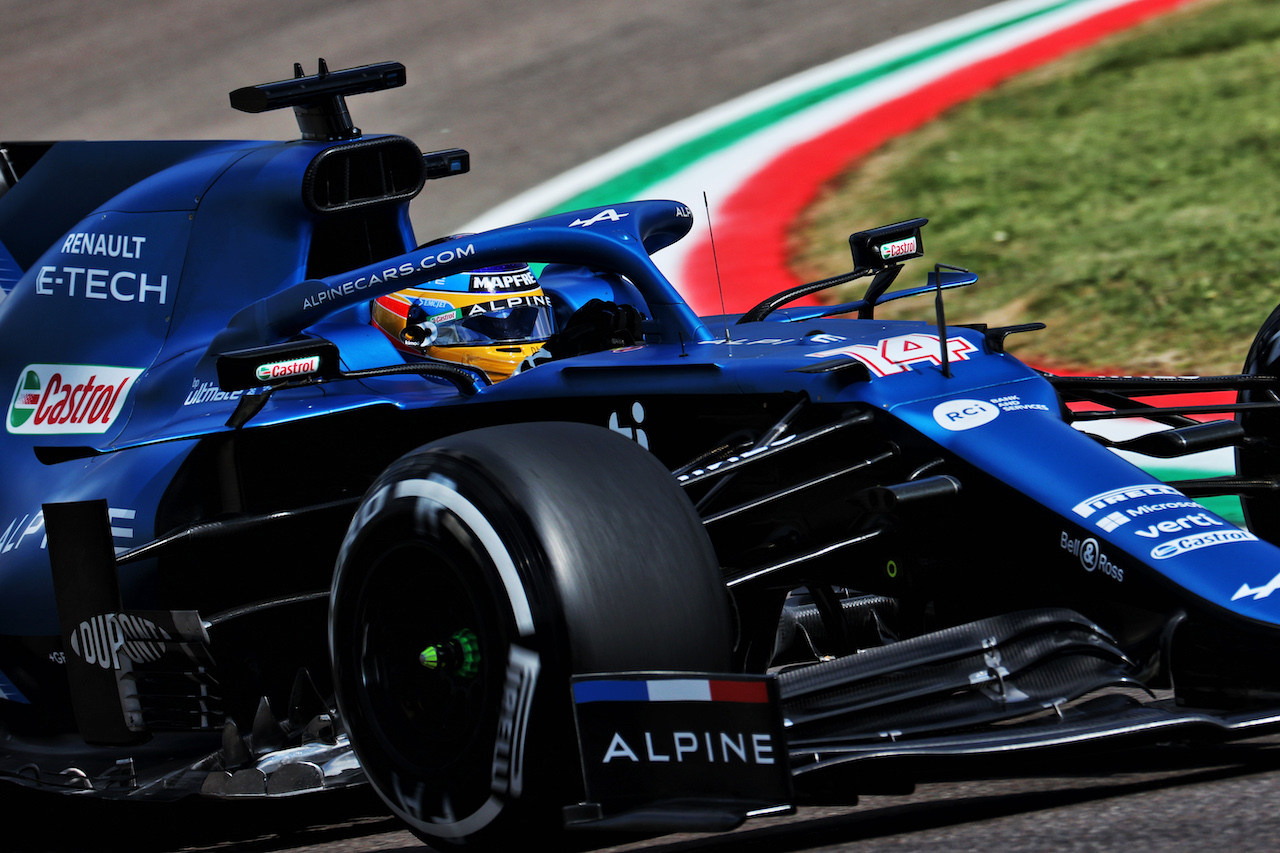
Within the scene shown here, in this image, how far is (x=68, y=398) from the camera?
5.64m

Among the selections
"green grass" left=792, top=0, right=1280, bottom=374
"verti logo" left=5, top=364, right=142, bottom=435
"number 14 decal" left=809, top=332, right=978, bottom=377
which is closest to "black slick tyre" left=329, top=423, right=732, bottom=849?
"number 14 decal" left=809, top=332, right=978, bottom=377

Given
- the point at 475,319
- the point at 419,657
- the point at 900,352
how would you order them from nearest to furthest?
the point at 419,657 → the point at 900,352 → the point at 475,319

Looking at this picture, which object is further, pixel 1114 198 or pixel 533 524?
pixel 1114 198

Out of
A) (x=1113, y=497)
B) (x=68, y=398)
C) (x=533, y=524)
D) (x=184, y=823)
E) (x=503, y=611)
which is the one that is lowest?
(x=184, y=823)

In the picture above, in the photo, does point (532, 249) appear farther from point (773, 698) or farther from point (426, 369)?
point (773, 698)

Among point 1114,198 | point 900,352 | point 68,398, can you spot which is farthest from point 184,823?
point 1114,198

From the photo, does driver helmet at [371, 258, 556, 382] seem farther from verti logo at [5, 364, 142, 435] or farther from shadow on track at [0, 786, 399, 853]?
shadow on track at [0, 786, 399, 853]

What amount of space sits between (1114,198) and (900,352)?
791cm

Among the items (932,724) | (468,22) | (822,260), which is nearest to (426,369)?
(932,724)

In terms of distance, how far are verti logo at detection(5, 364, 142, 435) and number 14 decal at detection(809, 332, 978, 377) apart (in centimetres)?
251

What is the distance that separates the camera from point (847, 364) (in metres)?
4.01

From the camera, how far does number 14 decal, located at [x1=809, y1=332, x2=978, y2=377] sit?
4.12 metres

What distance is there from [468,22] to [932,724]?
1432cm

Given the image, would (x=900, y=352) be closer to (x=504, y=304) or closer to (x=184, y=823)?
(x=504, y=304)
